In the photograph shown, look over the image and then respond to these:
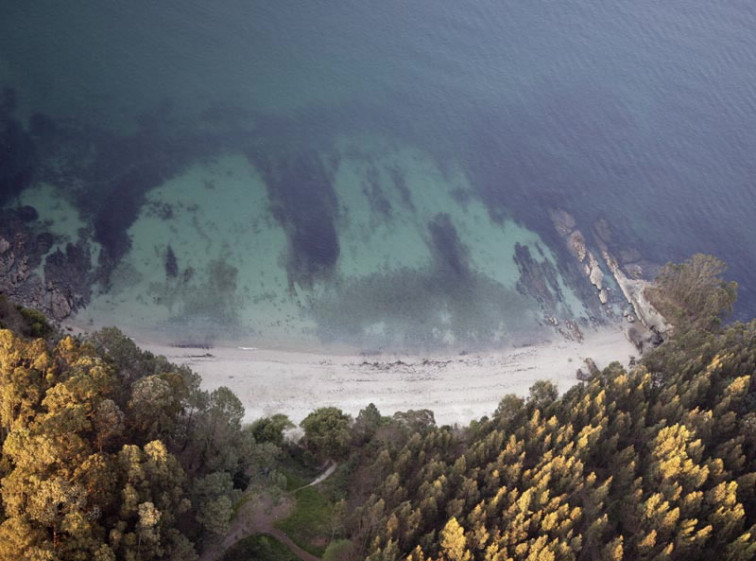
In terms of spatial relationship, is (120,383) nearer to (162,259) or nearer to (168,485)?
(168,485)

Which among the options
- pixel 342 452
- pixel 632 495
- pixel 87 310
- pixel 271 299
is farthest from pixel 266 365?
pixel 632 495

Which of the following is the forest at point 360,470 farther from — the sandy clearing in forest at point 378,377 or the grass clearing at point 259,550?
the sandy clearing in forest at point 378,377

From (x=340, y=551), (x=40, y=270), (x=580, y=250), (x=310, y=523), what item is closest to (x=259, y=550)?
(x=310, y=523)

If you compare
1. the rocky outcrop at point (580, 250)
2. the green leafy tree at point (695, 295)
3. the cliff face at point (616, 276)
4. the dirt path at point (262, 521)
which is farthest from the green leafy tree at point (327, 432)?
the rocky outcrop at point (580, 250)

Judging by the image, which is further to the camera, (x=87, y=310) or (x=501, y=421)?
(x=87, y=310)

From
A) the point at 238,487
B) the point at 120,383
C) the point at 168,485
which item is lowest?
the point at 238,487

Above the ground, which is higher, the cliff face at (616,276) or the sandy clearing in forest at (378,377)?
the cliff face at (616,276)
